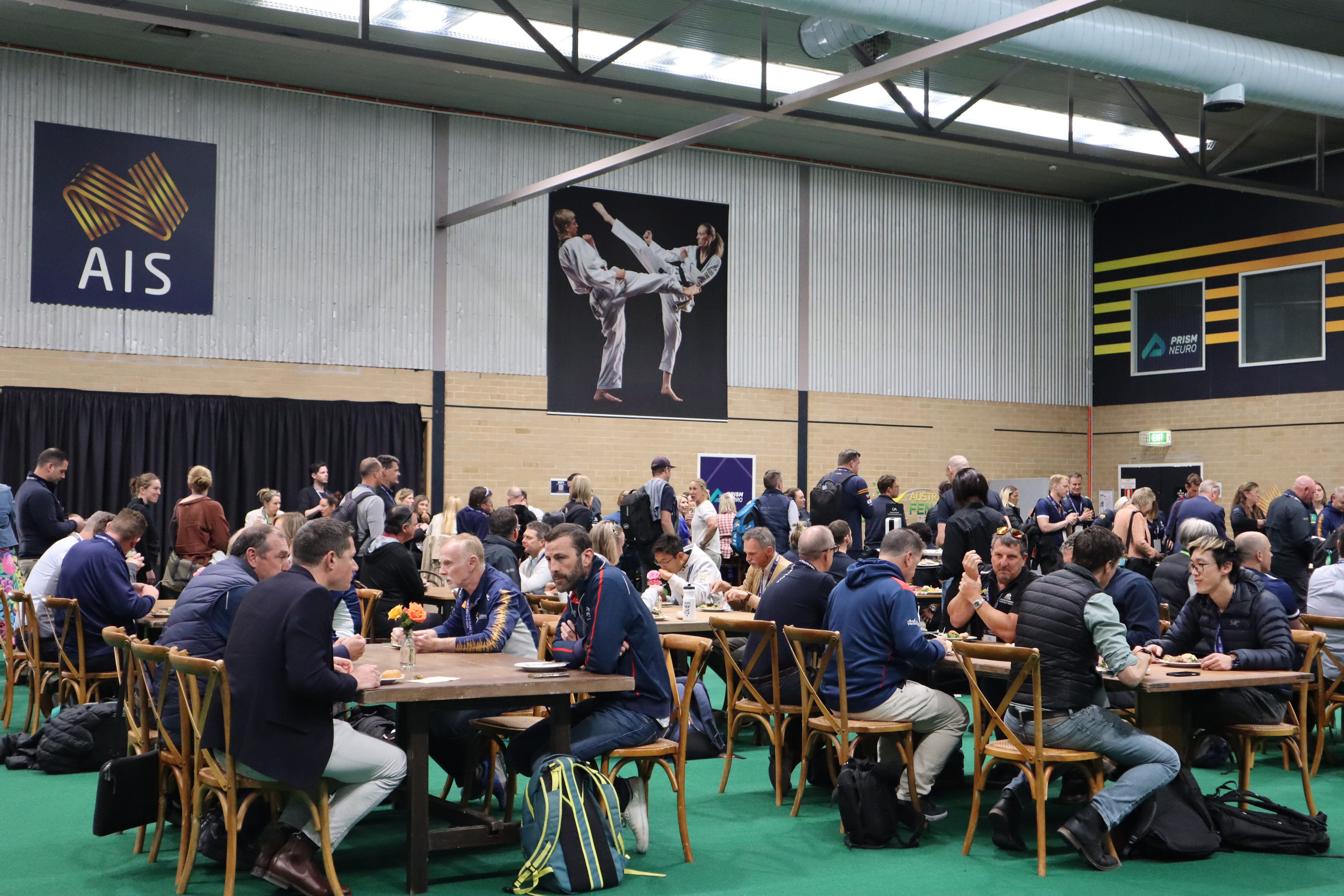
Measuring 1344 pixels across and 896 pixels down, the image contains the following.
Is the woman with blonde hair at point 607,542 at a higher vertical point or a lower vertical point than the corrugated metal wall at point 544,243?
lower

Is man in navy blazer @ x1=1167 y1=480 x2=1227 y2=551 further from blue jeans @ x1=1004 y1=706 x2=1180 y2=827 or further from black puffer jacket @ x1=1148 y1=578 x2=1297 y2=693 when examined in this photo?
blue jeans @ x1=1004 y1=706 x2=1180 y2=827

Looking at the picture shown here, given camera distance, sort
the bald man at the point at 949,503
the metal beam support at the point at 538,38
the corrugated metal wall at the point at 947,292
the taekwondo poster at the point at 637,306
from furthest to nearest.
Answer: the corrugated metal wall at the point at 947,292
the taekwondo poster at the point at 637,306
the bald man at the point at 949,503
the metal beam support at the point at 538,38

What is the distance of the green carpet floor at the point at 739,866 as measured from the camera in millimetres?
4184

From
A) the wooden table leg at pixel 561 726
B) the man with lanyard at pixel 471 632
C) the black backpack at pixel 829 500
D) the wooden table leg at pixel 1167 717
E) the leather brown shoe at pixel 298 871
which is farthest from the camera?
the black backpack at pixel 829 500

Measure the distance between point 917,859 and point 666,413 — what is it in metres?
10.5

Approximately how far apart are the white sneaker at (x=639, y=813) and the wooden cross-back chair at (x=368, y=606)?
244 cm

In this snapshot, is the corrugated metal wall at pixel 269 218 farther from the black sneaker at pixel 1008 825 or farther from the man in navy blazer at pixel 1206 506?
the black sneaker at pixel 1008 825

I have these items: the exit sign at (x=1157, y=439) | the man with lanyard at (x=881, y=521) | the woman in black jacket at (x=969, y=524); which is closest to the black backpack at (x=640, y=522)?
the man with lanyard at (x=881, y=521)

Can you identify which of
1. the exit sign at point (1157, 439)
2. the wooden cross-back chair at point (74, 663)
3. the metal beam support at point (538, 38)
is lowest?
the wooden cross-back chair at point (74, 663)

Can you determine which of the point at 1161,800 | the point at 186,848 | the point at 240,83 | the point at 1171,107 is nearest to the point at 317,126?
the point at 240,83

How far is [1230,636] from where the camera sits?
5305 mm

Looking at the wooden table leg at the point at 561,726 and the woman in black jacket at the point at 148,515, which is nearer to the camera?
the wooden table leg at the point at 561,726

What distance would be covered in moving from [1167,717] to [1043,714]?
59cm

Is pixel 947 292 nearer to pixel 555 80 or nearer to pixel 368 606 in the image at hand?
pixel 555 80
